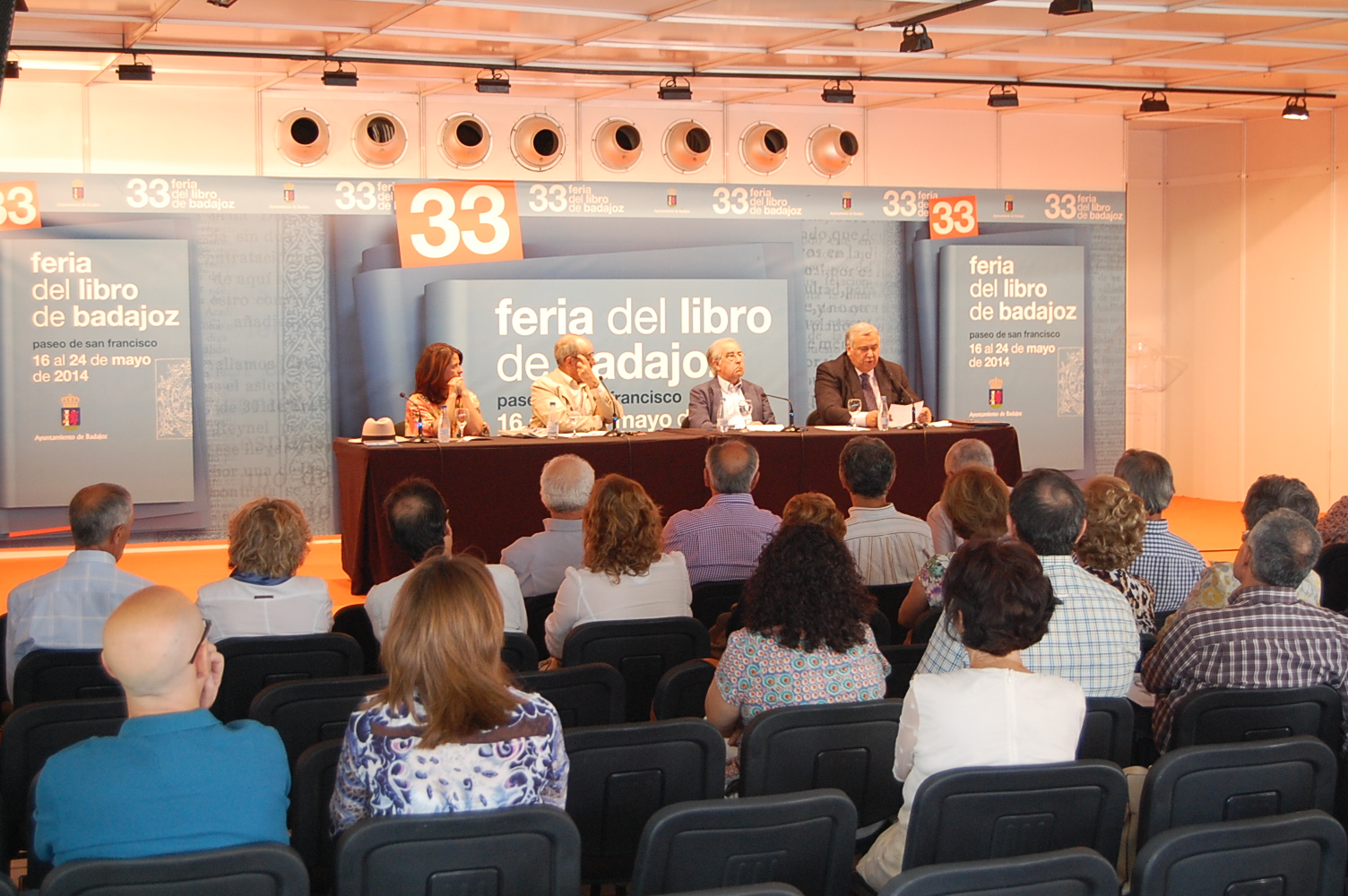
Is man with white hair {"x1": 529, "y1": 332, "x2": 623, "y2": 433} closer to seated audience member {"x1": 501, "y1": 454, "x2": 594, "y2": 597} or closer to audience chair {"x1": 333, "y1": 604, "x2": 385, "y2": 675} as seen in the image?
seated audience member {"x1": 501, "y1": 454, "x2": 594, "y2": 597}

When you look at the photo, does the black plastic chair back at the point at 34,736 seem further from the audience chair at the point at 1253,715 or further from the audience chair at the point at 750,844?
the audience chair at the point at 1253,715

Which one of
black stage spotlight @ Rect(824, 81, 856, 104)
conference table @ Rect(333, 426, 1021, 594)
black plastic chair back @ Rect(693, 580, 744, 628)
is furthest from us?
black stage spotlight @ Rect(824, 81, 856, 104)

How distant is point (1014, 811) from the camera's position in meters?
2.12

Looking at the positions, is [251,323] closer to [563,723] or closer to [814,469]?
[814,469]

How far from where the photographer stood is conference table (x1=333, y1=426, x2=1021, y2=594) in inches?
261

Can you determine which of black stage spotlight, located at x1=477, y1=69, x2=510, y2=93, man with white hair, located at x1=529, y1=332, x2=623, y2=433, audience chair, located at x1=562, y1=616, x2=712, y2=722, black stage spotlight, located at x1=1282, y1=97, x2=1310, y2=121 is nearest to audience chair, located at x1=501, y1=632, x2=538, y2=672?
audience chair, located at x1=562, y1=616, x2=712, y2=722

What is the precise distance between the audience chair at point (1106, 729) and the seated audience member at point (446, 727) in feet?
3.62

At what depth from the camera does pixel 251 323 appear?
29.3ft

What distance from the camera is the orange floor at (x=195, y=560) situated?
7.93m

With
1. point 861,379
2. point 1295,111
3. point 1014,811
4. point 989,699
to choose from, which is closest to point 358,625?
point 989,699

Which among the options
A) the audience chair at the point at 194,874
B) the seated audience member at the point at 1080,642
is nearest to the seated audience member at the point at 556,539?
the seated audience member at the point at 1080,642

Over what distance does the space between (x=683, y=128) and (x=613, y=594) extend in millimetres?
6779

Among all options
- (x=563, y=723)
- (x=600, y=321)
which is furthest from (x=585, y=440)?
(x=563, y=723)

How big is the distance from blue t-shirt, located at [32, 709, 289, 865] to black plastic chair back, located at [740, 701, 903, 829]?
2.96 ft
